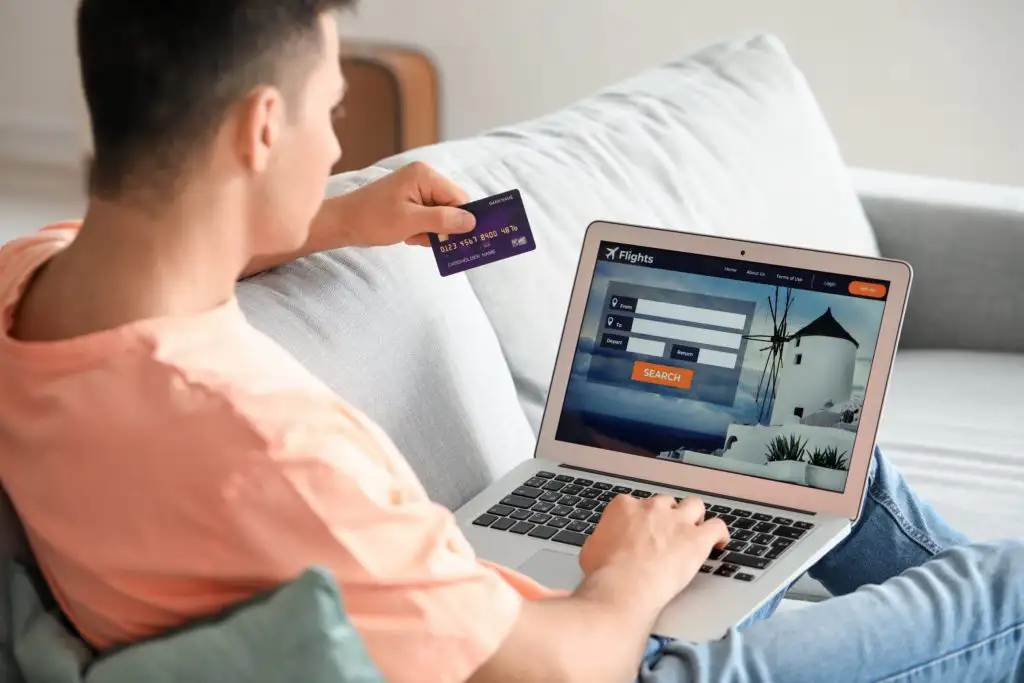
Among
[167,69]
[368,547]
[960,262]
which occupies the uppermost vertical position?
[167,69]

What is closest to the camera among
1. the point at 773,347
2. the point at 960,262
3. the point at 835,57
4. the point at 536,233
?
the point at 773,347

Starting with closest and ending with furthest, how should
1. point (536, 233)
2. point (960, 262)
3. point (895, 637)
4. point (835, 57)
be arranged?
point (895, 637)
point (536, 233)
point (960, 262)
point (835, 57)

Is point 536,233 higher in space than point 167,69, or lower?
lower

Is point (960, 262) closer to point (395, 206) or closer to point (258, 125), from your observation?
point (395, 206)

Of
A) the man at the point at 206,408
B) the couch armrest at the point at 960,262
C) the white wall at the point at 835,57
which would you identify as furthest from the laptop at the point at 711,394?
the white wall at the point at 835,57

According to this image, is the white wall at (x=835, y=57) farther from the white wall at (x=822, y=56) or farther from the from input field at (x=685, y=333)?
the from input field at (x=685, y=333)

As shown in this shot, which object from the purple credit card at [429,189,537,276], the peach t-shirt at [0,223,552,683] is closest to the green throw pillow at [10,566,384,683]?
the peach t-shirt at [0,223,552,683]

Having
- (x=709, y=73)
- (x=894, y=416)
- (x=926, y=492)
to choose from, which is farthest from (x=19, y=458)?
(x=709, y=73)

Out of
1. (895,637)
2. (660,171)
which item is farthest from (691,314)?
(660,171)

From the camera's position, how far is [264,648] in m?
0.79

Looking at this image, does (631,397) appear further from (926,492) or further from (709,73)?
(709,73)

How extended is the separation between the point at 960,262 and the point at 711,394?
1122 millimetres

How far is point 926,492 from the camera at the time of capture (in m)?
1.75

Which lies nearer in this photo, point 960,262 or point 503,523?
point 503,523
